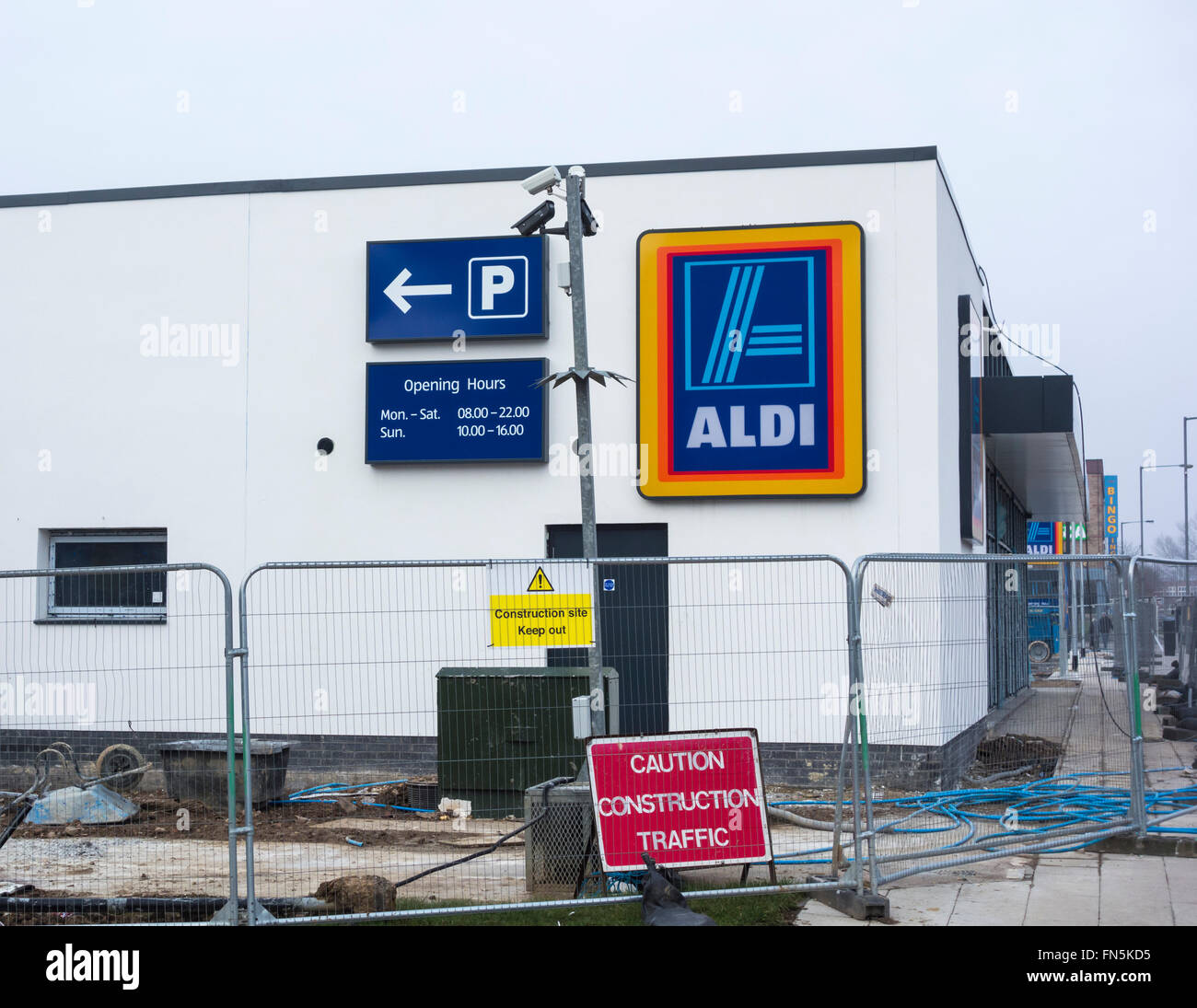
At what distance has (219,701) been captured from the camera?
9.43m

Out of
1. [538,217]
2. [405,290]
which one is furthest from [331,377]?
[538,217]

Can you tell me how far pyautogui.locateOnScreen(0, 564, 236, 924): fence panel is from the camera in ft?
26.0

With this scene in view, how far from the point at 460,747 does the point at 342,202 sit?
7.44 m

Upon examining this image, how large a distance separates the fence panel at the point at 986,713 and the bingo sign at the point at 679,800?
83 cm

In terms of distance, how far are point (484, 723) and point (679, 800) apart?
106 inches

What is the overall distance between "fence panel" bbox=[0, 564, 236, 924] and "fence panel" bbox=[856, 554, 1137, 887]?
4.32m

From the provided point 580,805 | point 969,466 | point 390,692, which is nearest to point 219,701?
point 390,692

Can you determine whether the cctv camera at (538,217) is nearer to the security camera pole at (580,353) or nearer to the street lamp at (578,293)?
the street lamp at (578,293)

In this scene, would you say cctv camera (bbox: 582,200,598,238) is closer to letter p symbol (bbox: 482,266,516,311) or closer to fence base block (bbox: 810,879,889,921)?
letter p symbol (bbox: 482,266,516,311)

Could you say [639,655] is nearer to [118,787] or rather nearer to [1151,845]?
[1151,845]

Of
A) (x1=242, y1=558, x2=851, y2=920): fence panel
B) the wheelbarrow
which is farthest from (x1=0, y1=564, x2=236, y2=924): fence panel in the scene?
(x1=242, y1=558, x2=851, y2=920): fence panel

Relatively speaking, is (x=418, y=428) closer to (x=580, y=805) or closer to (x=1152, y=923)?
(x=580, y=805)

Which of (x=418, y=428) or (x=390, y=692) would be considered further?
(x=418, y=428)
